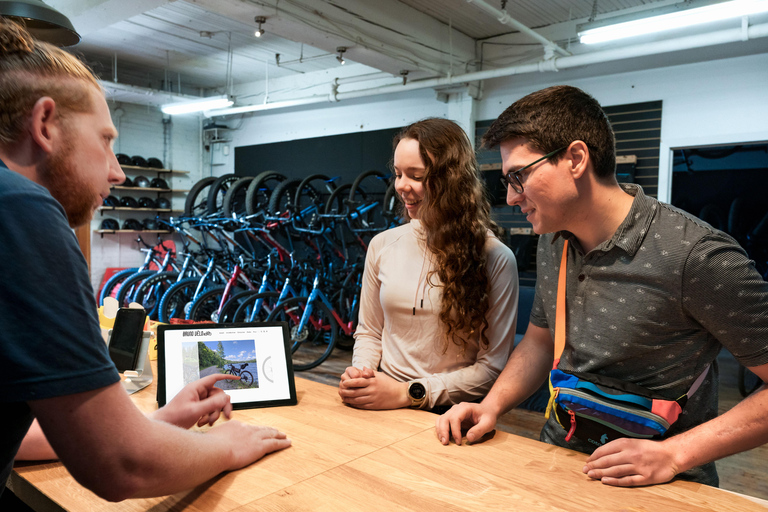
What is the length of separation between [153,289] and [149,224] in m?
2.84

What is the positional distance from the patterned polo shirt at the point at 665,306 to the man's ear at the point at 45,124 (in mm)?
1096

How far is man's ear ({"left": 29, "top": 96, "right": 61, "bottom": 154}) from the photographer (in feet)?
2.53

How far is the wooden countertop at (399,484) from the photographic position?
0.96 m

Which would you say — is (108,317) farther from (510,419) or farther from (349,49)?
(349,49)

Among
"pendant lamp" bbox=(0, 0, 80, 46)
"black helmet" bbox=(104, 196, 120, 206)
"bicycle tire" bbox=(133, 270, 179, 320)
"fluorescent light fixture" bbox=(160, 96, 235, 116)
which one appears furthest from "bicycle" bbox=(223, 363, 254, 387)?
"black helmet" bbox=(104, 196, 120, 206)

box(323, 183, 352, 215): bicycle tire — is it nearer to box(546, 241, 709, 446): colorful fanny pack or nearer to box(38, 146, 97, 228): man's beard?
box(546, 241, 709, 446): colorful fanny pack

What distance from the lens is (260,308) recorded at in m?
5.71

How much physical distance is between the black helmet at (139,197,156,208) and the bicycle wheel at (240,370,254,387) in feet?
28.9

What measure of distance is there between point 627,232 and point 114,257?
9723 mm

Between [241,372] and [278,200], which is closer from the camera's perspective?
[241,372]

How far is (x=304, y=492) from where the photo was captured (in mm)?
999

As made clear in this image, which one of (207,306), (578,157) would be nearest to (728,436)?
(578,157)

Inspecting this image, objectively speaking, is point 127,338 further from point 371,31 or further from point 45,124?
point 371,31

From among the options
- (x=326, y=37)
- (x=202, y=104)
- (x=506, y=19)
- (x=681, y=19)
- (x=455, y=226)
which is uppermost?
(x=506, y=19)
